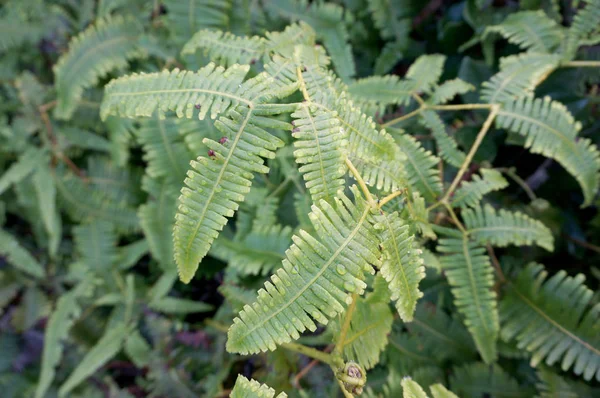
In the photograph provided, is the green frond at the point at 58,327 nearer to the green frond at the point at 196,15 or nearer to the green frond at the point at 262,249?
the green frond at the point at 262,249

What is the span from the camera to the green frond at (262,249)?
1.77 metres

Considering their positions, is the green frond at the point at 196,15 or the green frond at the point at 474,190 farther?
the green frond at the point at 196,15

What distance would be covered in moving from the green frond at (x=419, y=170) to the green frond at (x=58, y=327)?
201 cm

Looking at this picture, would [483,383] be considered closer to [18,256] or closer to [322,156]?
[322,156]

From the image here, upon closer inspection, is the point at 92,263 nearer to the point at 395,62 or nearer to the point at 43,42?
the point at 43,42

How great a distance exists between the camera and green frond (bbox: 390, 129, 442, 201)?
156 cm

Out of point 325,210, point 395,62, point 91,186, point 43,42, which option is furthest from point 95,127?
point 325,210

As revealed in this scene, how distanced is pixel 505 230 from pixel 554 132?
0.43m

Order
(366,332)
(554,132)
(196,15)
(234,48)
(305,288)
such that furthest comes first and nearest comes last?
(196,15) → (554,132) → (234,48) → (366,332) → (305,288)

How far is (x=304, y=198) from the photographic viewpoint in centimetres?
172

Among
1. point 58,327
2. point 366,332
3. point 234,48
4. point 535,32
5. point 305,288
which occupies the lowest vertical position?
point 58,327

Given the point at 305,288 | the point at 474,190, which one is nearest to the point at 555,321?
the point at 474,190

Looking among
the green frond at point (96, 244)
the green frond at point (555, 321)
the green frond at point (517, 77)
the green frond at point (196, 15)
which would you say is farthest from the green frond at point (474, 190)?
the green frond at point (96, 244)

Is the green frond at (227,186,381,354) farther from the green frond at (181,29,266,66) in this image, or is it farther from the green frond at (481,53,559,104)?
the green frond at (481,53,559,104)
